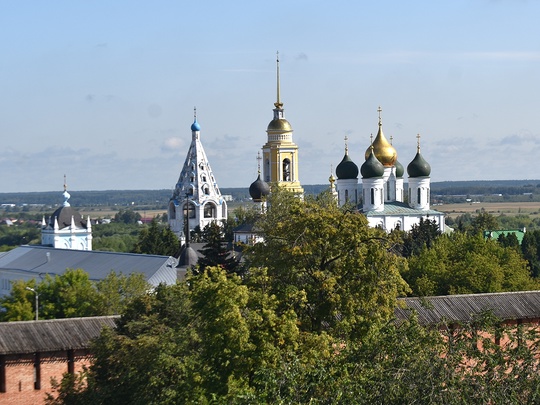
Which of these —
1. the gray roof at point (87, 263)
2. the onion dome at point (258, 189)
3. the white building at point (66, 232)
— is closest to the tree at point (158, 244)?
the onion dome at point (258, 189)

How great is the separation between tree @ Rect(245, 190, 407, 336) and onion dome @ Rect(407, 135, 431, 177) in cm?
4362

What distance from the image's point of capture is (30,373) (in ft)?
72.8

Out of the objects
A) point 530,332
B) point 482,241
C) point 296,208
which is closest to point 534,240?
point 482,241

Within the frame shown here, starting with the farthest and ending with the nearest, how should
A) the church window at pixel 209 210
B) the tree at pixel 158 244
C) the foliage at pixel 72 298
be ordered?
1. the church window at pixel 209 210
2. the tree at pixel 158 244
3. the foliage at pixel 72 298

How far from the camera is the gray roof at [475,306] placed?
24.3 m

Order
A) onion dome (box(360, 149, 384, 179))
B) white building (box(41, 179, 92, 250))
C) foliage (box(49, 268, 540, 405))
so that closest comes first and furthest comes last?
foliage (box(49, 268, 540, 405)), onion dome (box(360, 149, 384, 179)), white building (box(41, 179, 92, 250))

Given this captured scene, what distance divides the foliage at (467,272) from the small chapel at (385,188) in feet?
78.4

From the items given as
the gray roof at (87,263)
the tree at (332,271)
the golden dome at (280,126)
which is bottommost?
the gray roof at (87,263)

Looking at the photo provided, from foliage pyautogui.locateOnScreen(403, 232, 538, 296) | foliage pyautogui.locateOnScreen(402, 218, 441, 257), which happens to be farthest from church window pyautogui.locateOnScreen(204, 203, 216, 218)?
foliage pyautogui.locateOnScreen(403, 232, 538, 296)

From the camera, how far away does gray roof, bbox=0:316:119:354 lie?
2203 cm

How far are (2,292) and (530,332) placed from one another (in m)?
40.7

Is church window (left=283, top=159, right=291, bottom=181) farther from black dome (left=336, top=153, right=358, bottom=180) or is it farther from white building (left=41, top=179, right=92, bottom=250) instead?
white building (left=41, top=179, right=92, bottom=250)

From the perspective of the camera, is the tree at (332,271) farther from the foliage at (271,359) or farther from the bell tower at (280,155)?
the bell tower at (280,155)

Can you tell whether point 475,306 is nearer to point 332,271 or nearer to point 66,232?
point 332,271
